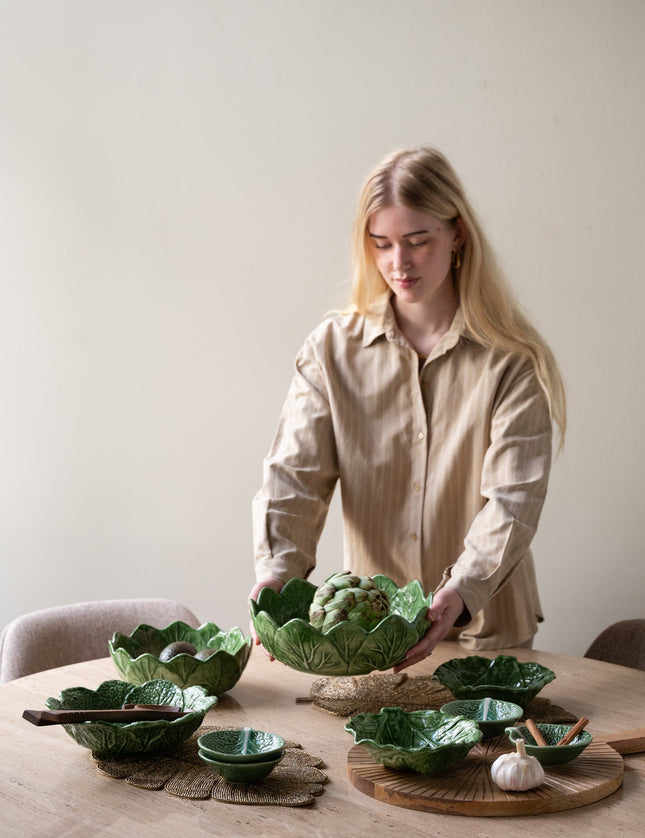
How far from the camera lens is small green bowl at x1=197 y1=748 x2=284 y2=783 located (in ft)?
4.68

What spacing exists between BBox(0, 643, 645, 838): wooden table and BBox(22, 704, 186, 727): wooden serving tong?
0.26ft

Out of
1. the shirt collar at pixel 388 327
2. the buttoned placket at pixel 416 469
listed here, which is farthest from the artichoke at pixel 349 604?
the shirt collar at pixel 388 327

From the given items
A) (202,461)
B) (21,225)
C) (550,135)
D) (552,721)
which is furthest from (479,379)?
(21,225)

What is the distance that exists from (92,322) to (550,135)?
1649 mm

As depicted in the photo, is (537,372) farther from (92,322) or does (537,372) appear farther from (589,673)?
(92,322)

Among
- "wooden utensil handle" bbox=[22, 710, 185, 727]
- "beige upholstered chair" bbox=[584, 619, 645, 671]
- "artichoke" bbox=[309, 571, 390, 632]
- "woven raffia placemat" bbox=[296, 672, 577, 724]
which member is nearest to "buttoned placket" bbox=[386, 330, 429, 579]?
"woven raffia placemat" bbox=[296, 672, 577, 724]

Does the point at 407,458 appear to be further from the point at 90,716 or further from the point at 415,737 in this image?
the point at 90,716

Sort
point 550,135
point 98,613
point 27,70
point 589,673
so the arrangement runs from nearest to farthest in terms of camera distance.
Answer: point 589,673, point 98,613, point 550,135, point 27,70

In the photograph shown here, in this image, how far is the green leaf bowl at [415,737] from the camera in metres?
1.42

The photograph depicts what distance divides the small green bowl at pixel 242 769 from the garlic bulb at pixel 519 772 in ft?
1.06

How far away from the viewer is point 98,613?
261 cm

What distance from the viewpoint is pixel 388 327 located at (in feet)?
7.89

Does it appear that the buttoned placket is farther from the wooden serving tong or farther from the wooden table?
the wooden serving tong

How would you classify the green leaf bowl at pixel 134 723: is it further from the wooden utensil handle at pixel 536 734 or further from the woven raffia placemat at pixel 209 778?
the wooden utensil handle at pixel 536 734
